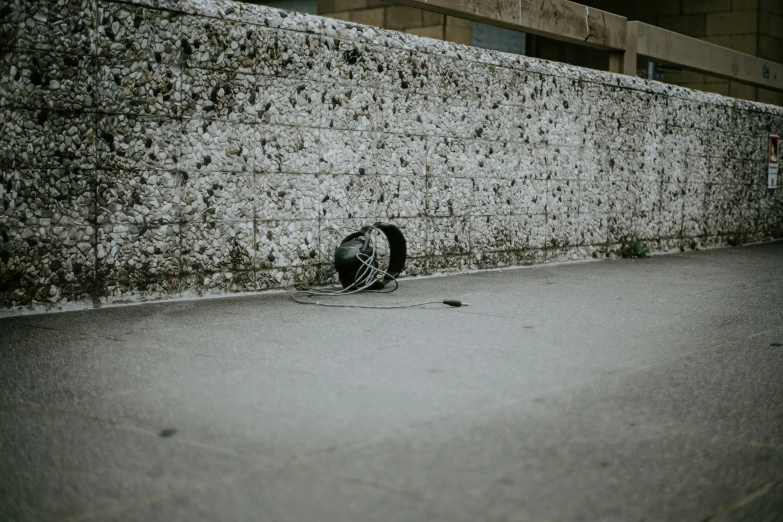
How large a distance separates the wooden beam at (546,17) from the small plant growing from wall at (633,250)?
105 inches

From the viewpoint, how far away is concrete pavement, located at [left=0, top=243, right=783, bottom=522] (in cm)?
256

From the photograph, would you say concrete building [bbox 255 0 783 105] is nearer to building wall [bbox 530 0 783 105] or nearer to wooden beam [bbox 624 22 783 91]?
building wall [bbox 530 0 783 105]

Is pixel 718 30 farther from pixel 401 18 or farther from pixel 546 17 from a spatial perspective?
pixel 546 17

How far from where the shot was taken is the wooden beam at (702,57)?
38.4 ft

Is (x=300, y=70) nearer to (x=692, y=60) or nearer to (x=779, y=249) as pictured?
(x=692, y=60)

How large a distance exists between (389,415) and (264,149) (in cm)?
403

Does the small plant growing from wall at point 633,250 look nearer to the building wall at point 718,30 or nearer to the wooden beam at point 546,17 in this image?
the wooden beam at point 546,17

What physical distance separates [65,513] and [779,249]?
1239 centimetres

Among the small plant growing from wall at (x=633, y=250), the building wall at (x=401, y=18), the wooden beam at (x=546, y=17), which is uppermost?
the building wall at (x=401, y=18)

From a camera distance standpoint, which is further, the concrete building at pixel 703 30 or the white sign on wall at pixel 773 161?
the concrete building at pixel 703 30

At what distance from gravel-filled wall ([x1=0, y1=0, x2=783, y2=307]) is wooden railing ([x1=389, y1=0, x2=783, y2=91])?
1.66 ft

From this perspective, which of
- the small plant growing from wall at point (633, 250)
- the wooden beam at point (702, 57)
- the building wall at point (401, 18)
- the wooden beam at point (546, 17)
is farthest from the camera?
the building wall at point (401, 18)

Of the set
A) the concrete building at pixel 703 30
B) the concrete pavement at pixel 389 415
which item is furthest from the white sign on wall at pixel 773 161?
the concrete pavement at pixel 389 415

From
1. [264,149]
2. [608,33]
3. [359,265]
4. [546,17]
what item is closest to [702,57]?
[608,33]
